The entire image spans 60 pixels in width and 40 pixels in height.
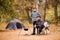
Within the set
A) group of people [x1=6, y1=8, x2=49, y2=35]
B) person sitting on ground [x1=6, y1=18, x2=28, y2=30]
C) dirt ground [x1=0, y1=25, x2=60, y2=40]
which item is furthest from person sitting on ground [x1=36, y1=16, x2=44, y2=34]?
person sitting on ground [x1=6, y1=18, x2=28, y2=30]

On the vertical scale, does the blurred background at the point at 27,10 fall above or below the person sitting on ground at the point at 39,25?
above

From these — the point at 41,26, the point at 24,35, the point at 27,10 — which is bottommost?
the point at 24,35

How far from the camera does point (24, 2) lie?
11.5ft

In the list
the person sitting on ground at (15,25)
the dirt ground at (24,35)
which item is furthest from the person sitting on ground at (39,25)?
the person sitting on ground at (15,25)

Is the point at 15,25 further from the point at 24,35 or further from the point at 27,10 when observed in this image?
the point at 27,10

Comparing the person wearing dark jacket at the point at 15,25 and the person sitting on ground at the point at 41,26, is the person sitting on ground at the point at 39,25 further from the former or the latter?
the person wearing dark jacket at the point at 15,25

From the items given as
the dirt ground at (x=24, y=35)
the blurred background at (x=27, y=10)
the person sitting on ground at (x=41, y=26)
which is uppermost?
the blurred background at (x=27, y=10)

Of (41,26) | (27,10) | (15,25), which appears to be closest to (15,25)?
(15,25)

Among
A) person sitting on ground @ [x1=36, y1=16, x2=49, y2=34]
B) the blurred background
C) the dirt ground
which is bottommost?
the dirt ground

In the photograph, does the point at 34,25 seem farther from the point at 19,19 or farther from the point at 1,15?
the point at 1,15

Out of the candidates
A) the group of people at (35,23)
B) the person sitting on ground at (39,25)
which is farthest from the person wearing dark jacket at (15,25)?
the person sitting on ground at (39,25)

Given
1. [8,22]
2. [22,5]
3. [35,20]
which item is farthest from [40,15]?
[8,22]

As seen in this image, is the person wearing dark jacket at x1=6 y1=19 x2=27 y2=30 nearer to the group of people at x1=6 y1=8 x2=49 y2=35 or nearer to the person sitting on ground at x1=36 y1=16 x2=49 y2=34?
the group of people at x1=6 y1=8 x2=49 y2=35

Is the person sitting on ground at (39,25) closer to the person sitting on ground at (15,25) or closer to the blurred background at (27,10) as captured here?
the blurred background at (27,10)
